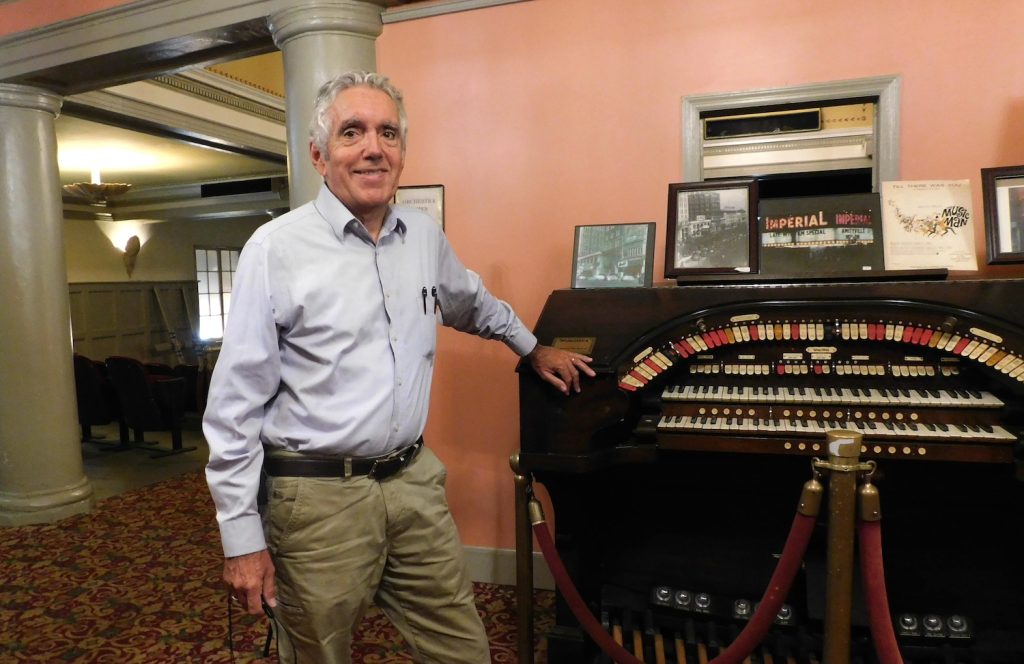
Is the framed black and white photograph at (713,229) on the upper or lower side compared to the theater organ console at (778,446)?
upper

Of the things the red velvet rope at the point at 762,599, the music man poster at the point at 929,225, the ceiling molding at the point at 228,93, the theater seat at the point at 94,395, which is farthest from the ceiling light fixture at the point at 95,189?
the music man poster at the point at 929,225

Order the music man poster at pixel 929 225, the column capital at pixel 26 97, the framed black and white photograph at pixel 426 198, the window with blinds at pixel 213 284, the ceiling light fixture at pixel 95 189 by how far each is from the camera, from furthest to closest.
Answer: the window with blinds at pixel 213 284
the ceiling light fixture at pixel 95 189
the column capital at pixel 26 97
the framed black and white photograph at pixel 426 198
the music man poster at pixel 929 225

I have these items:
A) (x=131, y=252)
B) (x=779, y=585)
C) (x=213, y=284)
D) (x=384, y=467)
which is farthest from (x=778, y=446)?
(x=213, y=284)

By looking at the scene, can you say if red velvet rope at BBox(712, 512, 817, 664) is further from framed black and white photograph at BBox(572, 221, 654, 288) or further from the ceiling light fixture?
the ceiling light fixture

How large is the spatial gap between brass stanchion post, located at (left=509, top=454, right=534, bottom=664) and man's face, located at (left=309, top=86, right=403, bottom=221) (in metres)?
0.84

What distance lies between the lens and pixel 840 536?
4.45 ft

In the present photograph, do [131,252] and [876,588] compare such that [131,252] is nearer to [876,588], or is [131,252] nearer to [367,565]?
[367,565]

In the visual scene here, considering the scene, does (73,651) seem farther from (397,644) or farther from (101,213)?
(101,213)

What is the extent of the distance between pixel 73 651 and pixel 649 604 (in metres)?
2.09

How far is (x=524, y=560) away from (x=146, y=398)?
479cm

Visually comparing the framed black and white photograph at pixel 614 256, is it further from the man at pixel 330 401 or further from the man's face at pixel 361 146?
the man's face at pixel 361 146

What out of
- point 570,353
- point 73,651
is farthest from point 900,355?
point 73,651

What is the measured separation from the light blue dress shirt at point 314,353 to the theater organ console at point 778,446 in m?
0.49

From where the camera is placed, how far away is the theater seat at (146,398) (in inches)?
220
